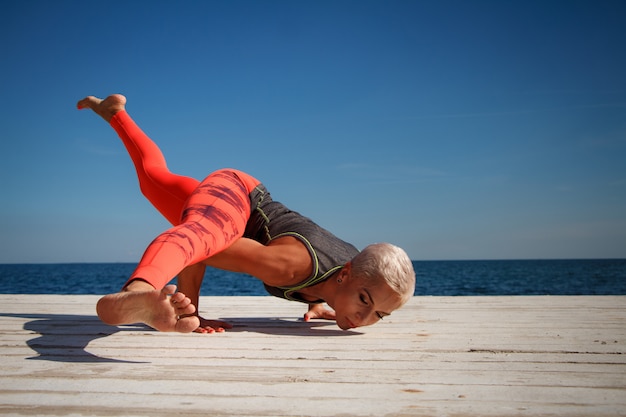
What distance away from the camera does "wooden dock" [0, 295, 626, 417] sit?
126 centimetres

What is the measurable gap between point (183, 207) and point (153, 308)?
1.09 meters

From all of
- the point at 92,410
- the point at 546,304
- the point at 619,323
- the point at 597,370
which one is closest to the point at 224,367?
the point at 92,410

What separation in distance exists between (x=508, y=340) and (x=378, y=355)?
0.74 m

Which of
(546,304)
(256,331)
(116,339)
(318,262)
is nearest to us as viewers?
(116,339)

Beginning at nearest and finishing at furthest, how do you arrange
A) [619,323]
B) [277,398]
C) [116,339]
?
[277,398], [116,339], [619,323]

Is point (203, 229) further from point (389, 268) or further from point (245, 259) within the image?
point (389, 268)

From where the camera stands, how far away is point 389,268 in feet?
7.17

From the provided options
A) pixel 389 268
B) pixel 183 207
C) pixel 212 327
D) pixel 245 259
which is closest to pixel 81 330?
pixel 212 327

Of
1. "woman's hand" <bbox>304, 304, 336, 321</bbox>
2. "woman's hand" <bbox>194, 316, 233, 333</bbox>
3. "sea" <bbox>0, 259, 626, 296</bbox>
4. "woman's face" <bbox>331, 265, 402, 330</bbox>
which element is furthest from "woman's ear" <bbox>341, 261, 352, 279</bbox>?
"sea" <bbox>0, 259, 626, 296</bbox>

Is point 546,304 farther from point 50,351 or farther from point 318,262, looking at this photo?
point 50,351

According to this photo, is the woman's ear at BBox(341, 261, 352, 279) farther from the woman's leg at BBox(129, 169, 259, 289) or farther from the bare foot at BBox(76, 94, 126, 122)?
the bare foot at BBox(76, 94, 126, 122)

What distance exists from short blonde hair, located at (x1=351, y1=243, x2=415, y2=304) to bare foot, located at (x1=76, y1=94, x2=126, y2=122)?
221cm

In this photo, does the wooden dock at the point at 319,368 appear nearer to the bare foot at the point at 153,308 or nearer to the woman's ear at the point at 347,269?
the bare foot at the point at 153,308

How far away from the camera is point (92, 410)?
1.21m
